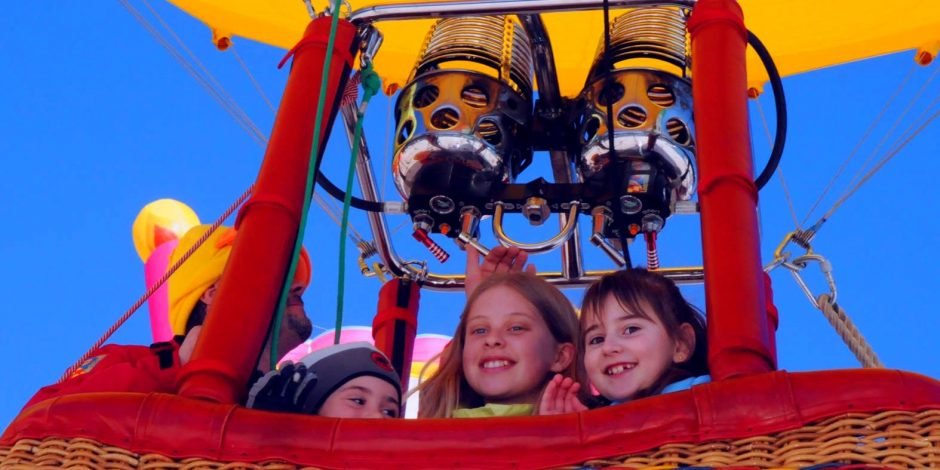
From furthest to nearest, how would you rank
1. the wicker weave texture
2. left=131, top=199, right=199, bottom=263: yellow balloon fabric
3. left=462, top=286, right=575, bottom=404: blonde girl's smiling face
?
left=131, top=199, right=199, bottom=263: yellow balloon fabric, left=462, top=286, right=575, bottom=404: blonde girl's smiling face, the wicker weave texture

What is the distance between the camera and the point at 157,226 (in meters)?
4.38

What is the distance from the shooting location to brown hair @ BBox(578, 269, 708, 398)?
1.64 metres

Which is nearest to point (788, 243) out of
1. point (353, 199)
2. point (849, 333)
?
point (849, 333)

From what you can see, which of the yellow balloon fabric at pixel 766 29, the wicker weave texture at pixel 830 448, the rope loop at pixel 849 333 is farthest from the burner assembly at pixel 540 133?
the yellow balloon fabric at pixel 766 29

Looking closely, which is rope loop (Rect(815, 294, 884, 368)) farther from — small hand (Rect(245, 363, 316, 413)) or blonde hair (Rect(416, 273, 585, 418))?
small hand (Rect(245, 363, 316, 413))

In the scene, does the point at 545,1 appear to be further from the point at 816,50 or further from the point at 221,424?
the point at 816,50

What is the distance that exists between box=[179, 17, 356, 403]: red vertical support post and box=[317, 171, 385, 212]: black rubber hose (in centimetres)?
22

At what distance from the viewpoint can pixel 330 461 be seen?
1207 mm

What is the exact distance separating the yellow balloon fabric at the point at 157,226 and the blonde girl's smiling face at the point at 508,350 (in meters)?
2.65

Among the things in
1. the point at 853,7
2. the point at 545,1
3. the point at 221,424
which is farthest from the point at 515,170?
the point at 853,7

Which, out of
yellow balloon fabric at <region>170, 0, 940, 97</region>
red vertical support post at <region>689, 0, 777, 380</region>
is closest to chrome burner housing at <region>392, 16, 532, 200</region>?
red vertical support post at <region>689, 0, 777, 380</region>

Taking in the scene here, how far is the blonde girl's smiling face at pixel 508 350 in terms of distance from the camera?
70.5 inches

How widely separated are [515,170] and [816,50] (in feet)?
4.22

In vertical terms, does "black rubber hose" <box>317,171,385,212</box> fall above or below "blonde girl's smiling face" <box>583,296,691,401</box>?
above
